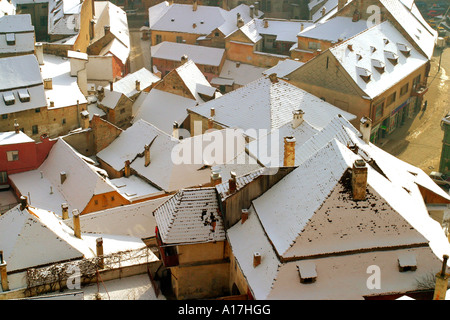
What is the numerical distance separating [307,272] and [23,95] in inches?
1531

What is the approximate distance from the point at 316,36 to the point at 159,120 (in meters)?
22.5

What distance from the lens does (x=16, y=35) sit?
71.2 metres

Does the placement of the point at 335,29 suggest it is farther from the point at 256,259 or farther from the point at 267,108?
the point at 256,259

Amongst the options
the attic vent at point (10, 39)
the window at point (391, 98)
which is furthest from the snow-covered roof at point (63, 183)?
the window at point (391, 98)

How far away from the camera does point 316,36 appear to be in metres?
73.9

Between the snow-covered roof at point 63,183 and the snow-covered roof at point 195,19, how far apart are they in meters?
39.3

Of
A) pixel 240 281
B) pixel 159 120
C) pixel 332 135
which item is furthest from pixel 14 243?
pixel 159 120

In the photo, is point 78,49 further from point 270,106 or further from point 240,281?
point 240,281

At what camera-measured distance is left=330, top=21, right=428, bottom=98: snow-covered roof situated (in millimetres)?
60344

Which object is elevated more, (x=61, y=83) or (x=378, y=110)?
(x=61, y=83)

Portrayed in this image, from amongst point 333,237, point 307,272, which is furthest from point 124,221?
point 333,237

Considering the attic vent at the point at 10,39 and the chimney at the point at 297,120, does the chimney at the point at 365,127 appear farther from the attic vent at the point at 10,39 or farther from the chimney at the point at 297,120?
the attic vent at the point at 10,39

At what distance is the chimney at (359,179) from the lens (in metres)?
31.4
